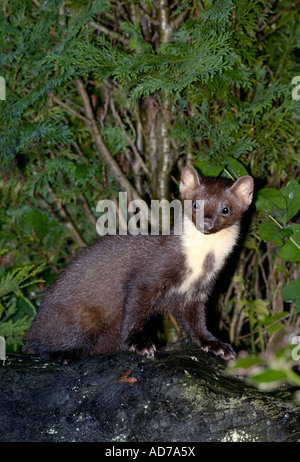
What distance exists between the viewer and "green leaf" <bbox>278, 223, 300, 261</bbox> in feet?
13.4

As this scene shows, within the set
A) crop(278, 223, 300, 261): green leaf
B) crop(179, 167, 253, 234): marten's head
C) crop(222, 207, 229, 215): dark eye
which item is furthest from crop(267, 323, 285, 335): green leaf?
crop(222, 207, 229, 215): dark eye

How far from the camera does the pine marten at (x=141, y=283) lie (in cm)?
401

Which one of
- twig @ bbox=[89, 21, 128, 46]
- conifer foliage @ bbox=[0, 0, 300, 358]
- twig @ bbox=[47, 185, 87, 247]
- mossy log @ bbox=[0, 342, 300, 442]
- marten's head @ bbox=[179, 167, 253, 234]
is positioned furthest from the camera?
twig @ bbox=[47, 185, 87, 247]

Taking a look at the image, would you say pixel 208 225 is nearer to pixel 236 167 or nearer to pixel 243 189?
pixel 243 189

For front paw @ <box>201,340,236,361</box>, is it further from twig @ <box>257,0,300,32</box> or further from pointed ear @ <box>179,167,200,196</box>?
twig @ <box>257,0,300,32</box>

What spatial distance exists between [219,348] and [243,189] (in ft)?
3.93

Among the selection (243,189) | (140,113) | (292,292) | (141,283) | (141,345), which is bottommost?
(141,345)

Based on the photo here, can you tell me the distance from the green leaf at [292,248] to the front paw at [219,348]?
2.62 feet

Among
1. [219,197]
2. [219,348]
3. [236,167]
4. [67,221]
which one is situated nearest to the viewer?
[219,197]

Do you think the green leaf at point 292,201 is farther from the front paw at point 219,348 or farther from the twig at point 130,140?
the twig at point 130,140

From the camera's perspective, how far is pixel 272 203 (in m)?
4.17

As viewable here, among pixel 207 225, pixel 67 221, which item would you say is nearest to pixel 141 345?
pixel 207 225

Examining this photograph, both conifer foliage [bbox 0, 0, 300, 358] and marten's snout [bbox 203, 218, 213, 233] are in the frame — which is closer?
marten's snout [bbox 203, 218, 213, 233]

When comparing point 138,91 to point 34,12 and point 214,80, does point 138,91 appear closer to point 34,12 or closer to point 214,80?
point 214,80
